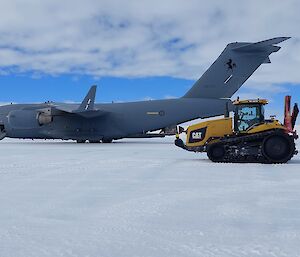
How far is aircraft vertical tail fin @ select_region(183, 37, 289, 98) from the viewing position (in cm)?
2136

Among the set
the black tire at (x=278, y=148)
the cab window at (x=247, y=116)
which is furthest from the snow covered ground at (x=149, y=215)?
the cab window at (x=247, y=116)

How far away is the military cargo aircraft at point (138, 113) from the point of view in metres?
22.3

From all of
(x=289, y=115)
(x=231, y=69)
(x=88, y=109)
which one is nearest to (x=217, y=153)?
(x=289, y=115)

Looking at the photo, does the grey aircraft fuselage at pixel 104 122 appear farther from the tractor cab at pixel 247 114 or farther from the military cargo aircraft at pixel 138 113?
the tractor cab at pixel 247 114

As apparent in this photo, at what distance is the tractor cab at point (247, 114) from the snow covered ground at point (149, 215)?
377 centimetres

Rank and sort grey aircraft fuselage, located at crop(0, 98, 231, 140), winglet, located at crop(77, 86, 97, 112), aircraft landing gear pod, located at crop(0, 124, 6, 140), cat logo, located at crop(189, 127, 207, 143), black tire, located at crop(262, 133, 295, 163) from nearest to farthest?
black tire, located at crop(262, 133, 295, 163) < cat logo, located at crop(189, 127, 207, 143) < winglet, located at crop(77, 86, 97, 112) < grey aircraft fuselage, located at crop(0, 98, 231, 140) < aircraft landing gear pod, located at crop(0, 124, 6, 140)

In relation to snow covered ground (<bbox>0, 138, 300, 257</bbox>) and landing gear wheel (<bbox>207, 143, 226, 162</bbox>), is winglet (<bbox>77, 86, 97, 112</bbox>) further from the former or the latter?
snow covered ground (<bbox>0, 138, 300, 257</bbox>)

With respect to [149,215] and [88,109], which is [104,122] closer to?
[88,109]

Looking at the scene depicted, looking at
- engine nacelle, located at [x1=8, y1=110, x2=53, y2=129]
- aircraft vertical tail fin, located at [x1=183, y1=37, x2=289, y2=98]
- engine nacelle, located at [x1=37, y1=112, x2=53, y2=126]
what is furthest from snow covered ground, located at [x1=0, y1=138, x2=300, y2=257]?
engine nacelle, located at [x1=8, y1=110, x2=53, y2=129]

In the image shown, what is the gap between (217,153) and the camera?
11.1 metres

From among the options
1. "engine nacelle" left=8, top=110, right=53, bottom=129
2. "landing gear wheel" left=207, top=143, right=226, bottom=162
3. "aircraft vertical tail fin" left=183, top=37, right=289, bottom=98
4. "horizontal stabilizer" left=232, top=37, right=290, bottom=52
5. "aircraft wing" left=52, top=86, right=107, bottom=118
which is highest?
"horizontal stabilizer" left=232, top=37, right=290, bottom=52

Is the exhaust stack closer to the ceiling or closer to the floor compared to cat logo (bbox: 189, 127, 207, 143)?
closer to the ceiling

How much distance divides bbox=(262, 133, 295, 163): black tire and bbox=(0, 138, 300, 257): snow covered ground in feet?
9.16

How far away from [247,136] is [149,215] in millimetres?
7003
